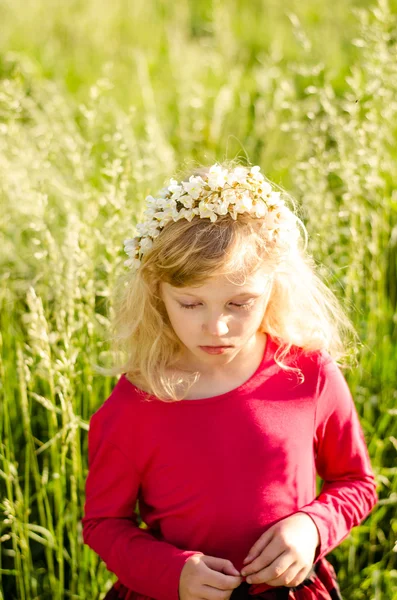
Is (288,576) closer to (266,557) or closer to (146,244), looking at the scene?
(266,557)

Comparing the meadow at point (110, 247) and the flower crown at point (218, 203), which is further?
the meadow at point (110, 247)

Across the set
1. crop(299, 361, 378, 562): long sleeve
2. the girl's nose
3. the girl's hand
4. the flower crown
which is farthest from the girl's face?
the girl's hand

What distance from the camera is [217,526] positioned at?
5.73 ft

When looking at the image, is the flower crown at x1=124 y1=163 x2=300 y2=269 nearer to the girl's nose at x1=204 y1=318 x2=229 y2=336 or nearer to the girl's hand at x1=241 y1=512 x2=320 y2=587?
the girl's nose at x1=204 y1=318 x2=229 y2=336

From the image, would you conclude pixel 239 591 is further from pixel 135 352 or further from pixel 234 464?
pixel 135 352

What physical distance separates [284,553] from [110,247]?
3.11ft

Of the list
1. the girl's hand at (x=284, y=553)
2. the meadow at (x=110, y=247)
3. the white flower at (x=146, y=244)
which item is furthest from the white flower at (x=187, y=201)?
the girl's hand at (x=284, y=553)

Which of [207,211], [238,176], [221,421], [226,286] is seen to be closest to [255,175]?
[238,176]

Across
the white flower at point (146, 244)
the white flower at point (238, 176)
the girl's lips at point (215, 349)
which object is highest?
the white flower at point (238, 176)

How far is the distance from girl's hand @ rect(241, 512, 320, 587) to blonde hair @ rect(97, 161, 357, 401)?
35 centimetres

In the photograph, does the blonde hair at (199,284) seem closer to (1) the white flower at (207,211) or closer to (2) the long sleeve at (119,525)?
(1) the white flower at (207,211)

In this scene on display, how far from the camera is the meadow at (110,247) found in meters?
2.20

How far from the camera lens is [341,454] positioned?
188 centimetres

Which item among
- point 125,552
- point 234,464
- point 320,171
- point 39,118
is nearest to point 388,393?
point 320,171
